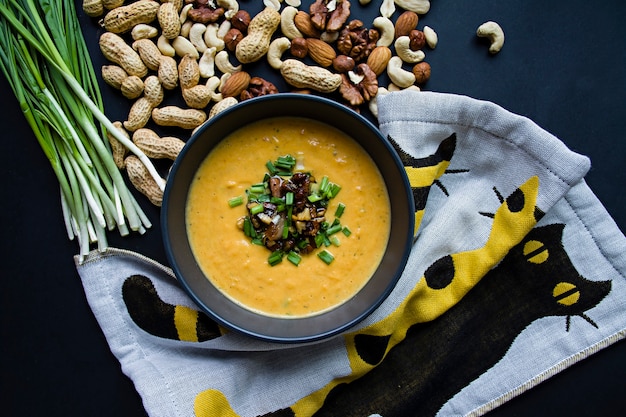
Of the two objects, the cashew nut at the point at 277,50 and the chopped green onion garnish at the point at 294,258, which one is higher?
the cashew nut at the point at 277,50

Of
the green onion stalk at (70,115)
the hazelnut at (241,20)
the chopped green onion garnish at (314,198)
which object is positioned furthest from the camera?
the hazelnut at (241,20)

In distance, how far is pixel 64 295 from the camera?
2.00 meters

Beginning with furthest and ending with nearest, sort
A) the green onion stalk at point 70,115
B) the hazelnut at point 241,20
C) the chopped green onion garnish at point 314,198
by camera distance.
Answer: the hazelnut at point 241,20, the green onion stalk at point 70,115, the chopped green onion garnish at point 314,198

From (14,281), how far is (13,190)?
330 mm

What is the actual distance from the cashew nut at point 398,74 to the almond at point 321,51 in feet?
0.68

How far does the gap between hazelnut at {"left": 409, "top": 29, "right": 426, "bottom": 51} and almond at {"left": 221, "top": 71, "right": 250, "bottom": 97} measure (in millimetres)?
605

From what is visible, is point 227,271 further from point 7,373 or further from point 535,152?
point 535,152

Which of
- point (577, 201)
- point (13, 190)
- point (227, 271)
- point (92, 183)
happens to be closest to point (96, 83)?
point (92, 183)

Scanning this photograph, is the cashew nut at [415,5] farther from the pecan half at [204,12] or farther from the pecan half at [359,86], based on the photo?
the pecan half at [204,12]

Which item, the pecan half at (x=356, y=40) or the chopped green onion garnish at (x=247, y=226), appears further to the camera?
the pecan half at (x=356, y=40)

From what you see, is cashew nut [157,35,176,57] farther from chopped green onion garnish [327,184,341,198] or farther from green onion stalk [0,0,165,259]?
chopped green onion garnish [327,184,341,198]

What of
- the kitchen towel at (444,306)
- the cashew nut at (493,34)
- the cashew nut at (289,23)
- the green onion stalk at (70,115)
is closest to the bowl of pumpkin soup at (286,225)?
the kitchen towel at (444,306)

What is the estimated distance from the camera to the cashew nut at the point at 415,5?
6.57 ft

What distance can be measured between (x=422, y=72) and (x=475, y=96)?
0.22 m
